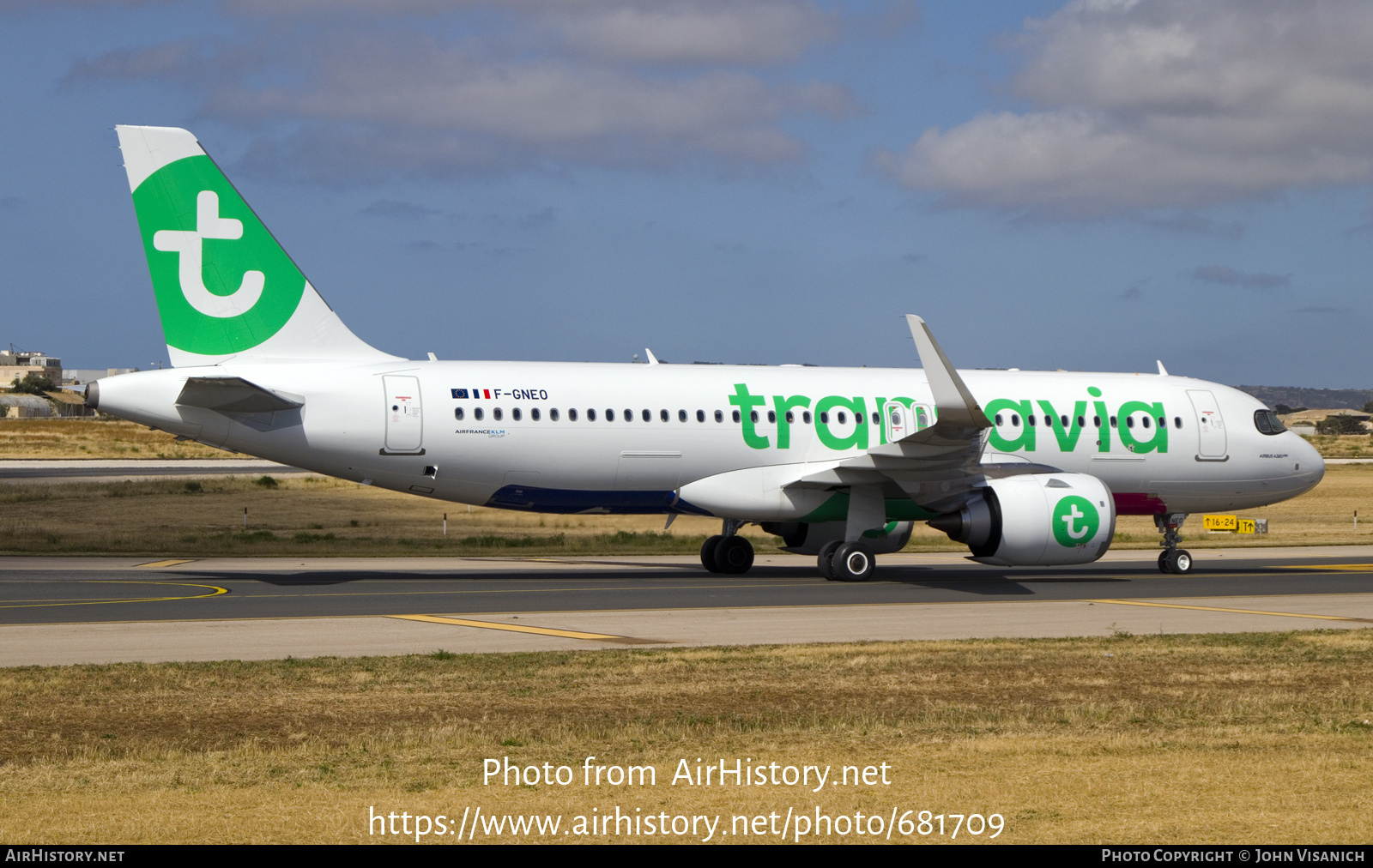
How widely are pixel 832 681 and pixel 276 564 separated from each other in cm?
1714

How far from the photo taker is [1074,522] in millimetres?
23734

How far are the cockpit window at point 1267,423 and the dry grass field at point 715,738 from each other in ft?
49.2

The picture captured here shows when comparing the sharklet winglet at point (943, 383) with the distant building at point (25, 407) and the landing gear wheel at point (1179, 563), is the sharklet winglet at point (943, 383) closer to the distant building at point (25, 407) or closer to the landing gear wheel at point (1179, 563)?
the landing gear wheel at point (1179, 563)

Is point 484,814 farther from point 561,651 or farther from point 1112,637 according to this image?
point 1112,637

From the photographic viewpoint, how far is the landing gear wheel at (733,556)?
27.3 m

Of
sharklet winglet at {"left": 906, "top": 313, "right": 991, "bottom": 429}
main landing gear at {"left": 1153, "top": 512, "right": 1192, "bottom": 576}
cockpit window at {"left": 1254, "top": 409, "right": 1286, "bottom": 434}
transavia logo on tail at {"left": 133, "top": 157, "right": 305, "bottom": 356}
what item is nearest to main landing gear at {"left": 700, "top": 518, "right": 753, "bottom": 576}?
sharklet winglet at {"left": 906, "top": 313, "right": 991, "bottom": 429}

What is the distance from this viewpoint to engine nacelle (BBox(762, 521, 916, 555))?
85.7ft

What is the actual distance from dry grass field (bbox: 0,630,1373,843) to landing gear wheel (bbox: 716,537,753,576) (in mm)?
11515

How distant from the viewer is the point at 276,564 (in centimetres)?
2750

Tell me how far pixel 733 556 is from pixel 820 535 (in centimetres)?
177

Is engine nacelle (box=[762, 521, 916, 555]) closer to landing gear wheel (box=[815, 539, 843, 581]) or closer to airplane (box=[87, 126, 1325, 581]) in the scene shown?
airplane (box=[87, 126, 1325, 581])

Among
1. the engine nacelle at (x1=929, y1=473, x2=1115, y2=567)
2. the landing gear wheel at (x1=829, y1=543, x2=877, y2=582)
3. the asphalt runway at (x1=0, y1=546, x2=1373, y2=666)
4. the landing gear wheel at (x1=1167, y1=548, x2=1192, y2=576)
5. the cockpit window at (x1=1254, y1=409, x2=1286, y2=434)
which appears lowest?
the asphalt runway at (x1=0, y1=546, x2=1373, y2=666)

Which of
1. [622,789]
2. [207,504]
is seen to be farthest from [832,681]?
[207,504]
